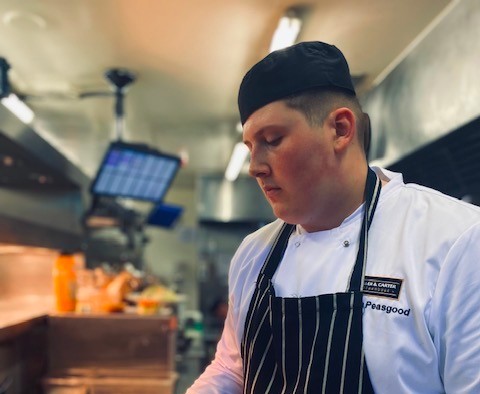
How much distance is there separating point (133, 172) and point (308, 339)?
2.72 metres

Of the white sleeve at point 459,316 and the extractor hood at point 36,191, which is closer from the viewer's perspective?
the white sleeve at point 459,316

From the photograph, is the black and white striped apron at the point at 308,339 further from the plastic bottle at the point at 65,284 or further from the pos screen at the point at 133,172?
the pos screen at the point at 133,172

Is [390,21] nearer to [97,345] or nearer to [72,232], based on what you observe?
[97,345]

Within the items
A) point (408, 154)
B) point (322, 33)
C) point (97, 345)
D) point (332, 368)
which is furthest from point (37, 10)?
point (332, 368)

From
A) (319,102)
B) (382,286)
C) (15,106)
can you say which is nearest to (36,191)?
(15,106)

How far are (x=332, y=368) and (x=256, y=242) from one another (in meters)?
0.52

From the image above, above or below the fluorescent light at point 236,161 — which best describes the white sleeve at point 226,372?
below

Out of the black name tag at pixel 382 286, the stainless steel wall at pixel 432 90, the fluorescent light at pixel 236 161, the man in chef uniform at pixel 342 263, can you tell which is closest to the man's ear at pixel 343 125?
the man in chef uniform at pixel 342 263

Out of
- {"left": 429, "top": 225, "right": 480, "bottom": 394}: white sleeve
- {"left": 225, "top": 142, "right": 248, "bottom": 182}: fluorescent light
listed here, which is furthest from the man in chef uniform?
{"left": 225, "top": 142, "right": 248, "bottom": 182}: fluorescent light

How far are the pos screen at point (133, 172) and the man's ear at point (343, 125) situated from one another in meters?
2.37

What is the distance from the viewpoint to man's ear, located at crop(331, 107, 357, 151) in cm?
119

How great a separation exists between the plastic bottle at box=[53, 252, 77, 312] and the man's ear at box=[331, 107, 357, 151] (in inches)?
93.2

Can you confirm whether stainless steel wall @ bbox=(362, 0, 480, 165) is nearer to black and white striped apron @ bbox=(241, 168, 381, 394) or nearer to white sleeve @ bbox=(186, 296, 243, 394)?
black and white striped apron @ bbox=(241, 168, 381, 394)

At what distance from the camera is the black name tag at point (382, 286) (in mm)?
1094
